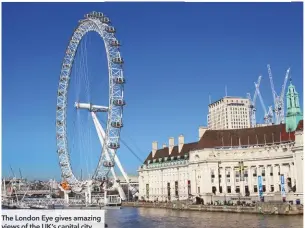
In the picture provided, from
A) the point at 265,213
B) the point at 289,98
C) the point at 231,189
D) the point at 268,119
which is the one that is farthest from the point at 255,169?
the point at 268,119

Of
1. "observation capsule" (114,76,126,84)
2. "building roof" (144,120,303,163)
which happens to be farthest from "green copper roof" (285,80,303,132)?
"observation capsule" (114,76,126,84)

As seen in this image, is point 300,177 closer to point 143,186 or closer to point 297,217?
point 297,217

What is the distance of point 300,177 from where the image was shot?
3153 centimetres

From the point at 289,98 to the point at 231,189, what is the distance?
796 cm

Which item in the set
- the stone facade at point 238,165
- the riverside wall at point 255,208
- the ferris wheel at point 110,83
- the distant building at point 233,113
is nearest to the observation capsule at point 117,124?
the ferris wheel at point 110,83

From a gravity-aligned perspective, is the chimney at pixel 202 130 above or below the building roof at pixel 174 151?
above

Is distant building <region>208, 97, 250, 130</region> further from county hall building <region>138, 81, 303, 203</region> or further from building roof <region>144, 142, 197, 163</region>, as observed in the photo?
county hall building <region>138, 81, 303, 203</region>

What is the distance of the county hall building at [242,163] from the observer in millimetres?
35719

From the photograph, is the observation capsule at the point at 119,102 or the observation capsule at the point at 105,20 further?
the observation capsule at the point at 119,102

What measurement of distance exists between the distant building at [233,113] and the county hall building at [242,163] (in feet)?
128

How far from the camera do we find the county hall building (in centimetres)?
3572

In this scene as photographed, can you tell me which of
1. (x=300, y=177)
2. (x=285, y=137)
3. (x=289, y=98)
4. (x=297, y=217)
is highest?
(x=289, y=98)

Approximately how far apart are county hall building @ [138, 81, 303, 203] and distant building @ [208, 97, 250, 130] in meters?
39.0

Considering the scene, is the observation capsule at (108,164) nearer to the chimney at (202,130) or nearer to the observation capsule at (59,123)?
the observation capsule at (59,123)
